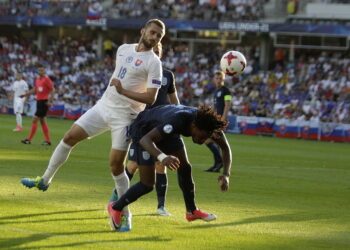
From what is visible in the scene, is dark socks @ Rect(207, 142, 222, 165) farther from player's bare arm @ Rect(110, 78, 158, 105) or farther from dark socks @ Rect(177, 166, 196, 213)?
player's bare arm @ Rect(110, 78, 158, 105)

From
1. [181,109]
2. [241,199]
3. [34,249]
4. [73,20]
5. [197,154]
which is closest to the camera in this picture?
[34,249]

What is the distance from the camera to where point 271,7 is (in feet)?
161

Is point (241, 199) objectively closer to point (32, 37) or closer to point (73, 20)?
point (73, 20)

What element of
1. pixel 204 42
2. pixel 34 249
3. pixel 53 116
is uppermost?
pixel 34 249

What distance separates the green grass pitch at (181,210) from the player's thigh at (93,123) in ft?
3.53

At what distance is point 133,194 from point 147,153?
495 mm

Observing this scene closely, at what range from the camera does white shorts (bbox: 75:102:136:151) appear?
980 centimetres

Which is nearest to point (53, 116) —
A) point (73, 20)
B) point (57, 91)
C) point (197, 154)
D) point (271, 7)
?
point (57, 91)

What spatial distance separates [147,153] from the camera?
9320 millimetres

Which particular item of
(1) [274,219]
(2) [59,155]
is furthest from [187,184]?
(1) [274,219]

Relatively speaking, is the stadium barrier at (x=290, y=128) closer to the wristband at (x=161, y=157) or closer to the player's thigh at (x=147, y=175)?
the player's thigh at (x=147, y=175)

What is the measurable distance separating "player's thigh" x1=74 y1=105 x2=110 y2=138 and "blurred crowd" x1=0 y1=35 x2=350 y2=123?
29954 mm

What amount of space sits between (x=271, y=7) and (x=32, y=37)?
19.6 m

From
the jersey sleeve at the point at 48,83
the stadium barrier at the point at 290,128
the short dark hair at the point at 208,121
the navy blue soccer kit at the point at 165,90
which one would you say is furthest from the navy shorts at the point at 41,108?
the stadium barrier at the point at 290,128
